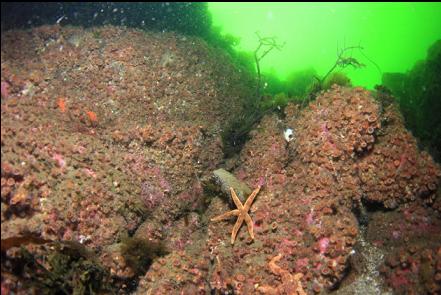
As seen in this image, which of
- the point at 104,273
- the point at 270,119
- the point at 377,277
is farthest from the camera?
the point at 270,119

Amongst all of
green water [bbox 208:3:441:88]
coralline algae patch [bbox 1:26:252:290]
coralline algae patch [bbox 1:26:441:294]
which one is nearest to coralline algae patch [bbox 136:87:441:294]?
coralline algae patch [bbox 1:26:441:294]

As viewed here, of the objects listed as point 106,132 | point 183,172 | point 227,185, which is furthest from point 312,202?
point 106,132

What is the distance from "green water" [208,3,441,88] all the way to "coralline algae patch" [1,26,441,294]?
41.3 meters

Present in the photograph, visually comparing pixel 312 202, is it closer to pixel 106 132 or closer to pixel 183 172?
pixel 183 172

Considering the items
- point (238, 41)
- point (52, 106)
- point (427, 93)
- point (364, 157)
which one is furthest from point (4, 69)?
point (427, 93)

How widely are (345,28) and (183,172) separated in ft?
204

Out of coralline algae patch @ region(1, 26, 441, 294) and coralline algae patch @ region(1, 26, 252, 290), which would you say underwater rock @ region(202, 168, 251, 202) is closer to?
coralline algae patch @ region(1, 26, 441, 294)

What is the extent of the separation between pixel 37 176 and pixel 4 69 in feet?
7.43

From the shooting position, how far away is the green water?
4947 centimetres

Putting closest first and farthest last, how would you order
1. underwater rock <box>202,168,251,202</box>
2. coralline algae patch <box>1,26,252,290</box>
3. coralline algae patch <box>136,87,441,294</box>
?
1. coralline algae patch <box>1,26,252,290</box>
2. coralline algae patch <box>136,87,441,294</box>
3. underwater rock <box>202,168,251,202</box>

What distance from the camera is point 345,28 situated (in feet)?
192

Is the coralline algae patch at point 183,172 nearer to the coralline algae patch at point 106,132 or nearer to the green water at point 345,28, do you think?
the coralline algae patch at point 106,132

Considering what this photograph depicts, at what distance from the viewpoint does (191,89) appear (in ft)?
27.6

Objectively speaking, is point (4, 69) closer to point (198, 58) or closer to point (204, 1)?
point (198, 58)
